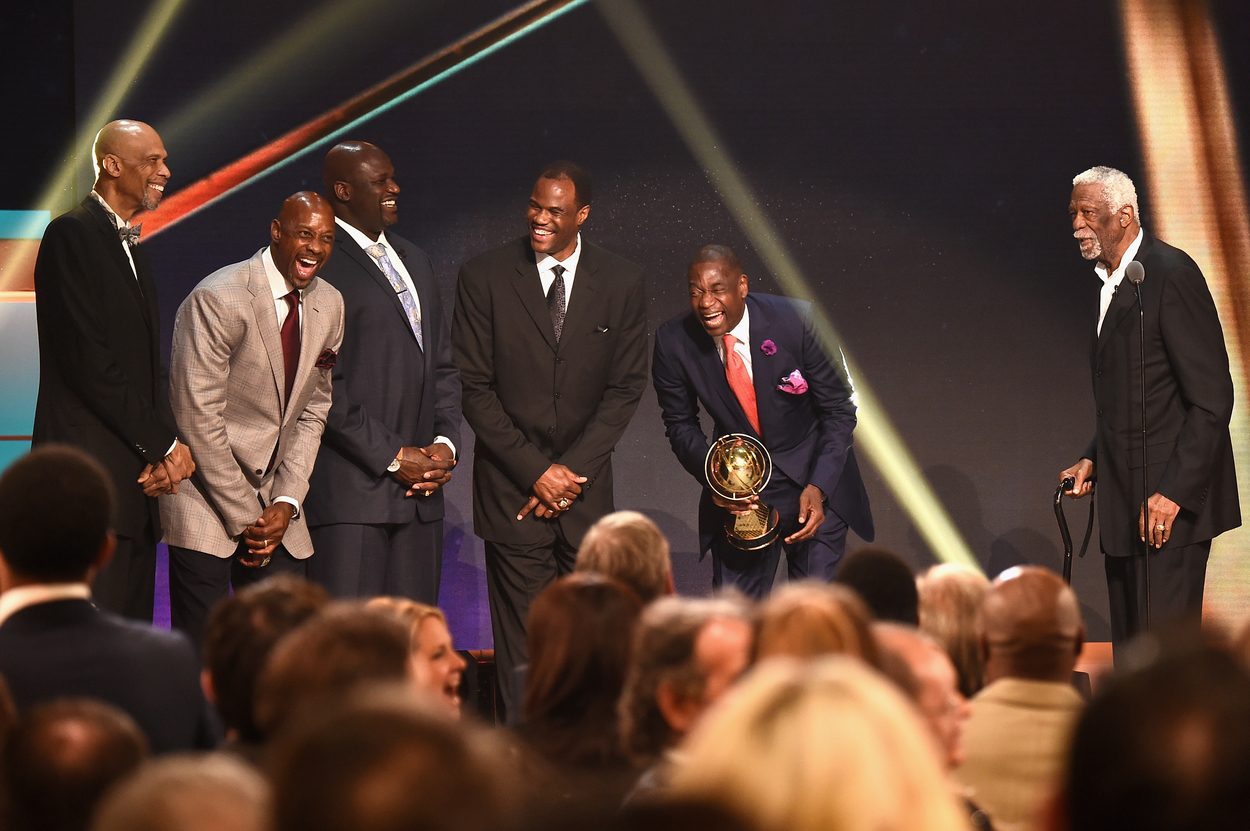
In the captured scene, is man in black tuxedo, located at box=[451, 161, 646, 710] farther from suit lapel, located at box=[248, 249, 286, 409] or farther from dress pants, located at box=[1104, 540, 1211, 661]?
dress pants, located at box=[1104, 540, 1211, 661]

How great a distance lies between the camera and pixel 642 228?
6.08 meters

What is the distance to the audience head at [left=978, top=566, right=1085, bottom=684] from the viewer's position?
91.7 inches

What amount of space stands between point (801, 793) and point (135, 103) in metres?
5.65

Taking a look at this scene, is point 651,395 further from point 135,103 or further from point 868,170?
point 135,103

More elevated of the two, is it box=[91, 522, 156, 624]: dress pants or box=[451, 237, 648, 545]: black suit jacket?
box=[451, 237, 648, 545]: black suit jacket

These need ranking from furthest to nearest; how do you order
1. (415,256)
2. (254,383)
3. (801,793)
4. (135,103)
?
(135,103)
(415,256)
(254,383)
(801,793)

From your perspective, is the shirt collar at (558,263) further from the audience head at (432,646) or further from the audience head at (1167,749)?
the audience head at (1167,749)

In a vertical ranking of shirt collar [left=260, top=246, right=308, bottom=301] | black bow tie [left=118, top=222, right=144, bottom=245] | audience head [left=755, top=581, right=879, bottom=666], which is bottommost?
audience head [left=755, top=581, right=879, bottom=666]

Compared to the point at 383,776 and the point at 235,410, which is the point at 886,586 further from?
the point at 235,410

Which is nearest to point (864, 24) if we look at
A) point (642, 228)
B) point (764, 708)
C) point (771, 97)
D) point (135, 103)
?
point (771, 97)

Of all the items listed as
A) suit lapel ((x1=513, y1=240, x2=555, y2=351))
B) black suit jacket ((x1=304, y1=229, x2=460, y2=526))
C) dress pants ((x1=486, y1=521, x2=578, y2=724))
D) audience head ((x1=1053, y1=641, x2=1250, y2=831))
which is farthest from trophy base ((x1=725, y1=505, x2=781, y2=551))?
audience head ((x1=1053, y1=641, x2=1250, y2=831))

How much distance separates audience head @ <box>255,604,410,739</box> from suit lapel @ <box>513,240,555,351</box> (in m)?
3.08

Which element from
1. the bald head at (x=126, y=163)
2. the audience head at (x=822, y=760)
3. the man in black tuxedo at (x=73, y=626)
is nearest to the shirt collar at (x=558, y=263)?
the bald head at (x=126, y=163)

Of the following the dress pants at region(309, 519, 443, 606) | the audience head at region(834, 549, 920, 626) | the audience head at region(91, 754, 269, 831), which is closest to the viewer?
the audience head at region(91, 754, 269, 831)
